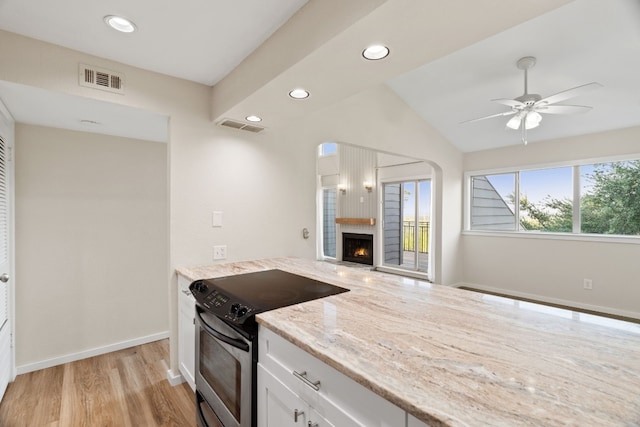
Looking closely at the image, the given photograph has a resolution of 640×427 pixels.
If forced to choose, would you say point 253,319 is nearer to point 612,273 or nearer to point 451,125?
point 451,125

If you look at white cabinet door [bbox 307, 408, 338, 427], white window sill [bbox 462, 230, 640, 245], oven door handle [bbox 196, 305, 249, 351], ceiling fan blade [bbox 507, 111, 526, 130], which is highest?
ceiling fan blade [bbox 507, 111, 526, 130]

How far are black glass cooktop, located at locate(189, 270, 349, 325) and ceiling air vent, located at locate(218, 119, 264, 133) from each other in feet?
4.09

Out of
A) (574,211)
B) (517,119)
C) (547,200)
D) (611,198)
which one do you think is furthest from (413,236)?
(517,119)

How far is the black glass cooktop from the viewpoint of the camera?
1.40 metres

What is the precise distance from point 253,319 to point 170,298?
1378mm

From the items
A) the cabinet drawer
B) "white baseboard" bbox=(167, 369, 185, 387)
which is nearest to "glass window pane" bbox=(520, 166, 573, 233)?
the cabinet drawer

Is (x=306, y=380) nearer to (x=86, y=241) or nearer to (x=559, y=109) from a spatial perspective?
(x=86, y=241)

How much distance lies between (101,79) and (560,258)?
5.89m

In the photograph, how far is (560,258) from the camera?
447 cm

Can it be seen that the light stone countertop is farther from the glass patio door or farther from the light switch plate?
the glass patio door

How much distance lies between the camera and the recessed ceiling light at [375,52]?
4.45 feet

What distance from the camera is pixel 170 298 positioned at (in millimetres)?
2336

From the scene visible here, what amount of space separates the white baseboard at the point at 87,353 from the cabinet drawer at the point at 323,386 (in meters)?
2.47

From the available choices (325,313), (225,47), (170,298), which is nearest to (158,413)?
(170,298)
